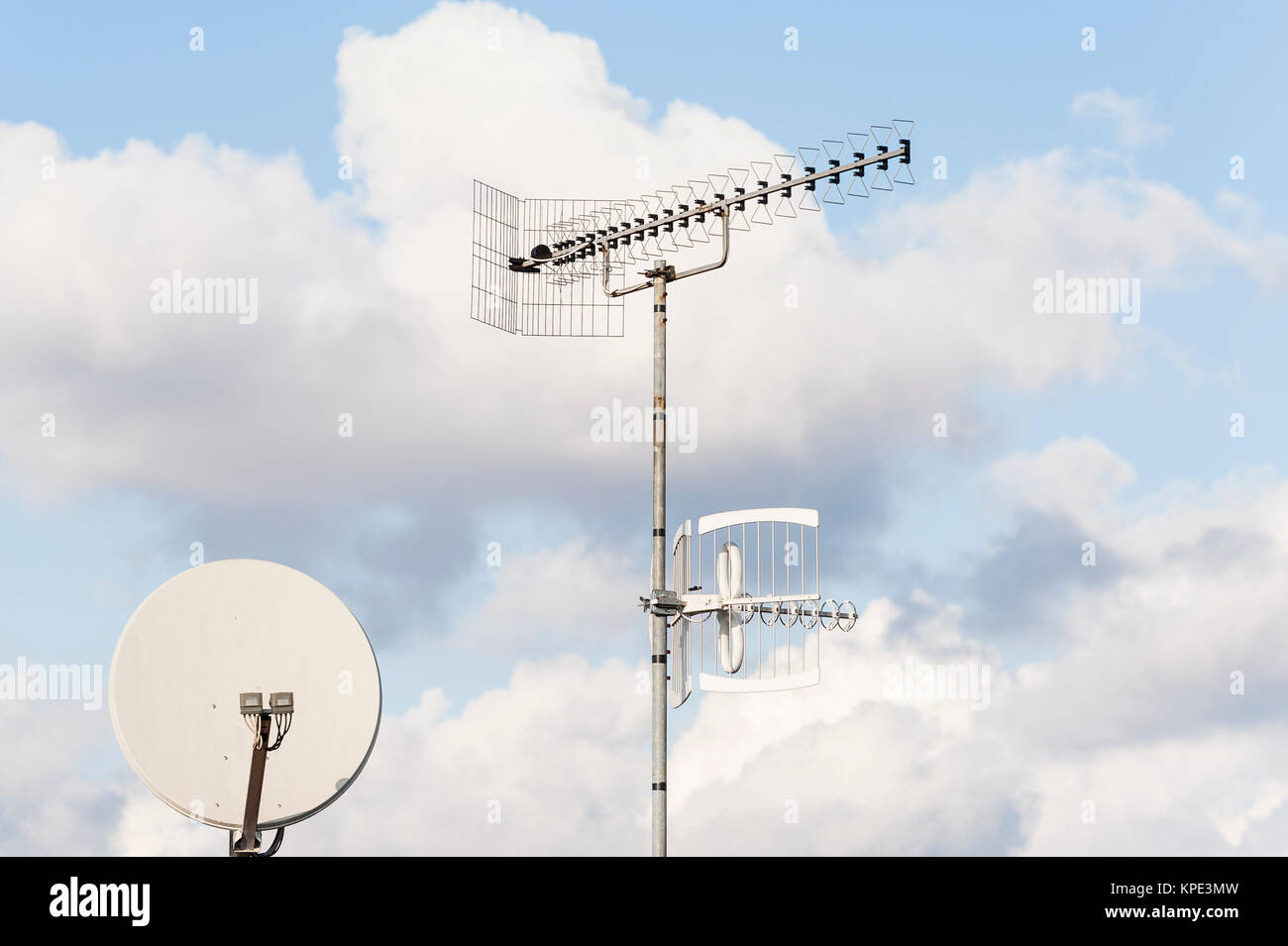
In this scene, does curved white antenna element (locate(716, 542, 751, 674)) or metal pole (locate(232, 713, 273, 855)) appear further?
curved white antenna element (locate(716, 542, 751, 674))

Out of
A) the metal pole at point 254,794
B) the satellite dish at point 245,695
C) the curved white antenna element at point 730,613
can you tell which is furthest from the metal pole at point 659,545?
the metal pole at point 254,794

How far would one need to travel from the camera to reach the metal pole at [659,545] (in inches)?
736

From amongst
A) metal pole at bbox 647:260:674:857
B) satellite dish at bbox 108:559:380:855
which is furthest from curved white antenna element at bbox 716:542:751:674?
satellite dish at bbox 108:559:380:855

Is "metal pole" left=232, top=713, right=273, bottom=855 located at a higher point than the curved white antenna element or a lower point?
lower

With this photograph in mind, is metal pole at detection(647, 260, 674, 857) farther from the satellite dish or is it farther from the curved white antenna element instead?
the satellite dish

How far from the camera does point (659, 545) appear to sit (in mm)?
19750

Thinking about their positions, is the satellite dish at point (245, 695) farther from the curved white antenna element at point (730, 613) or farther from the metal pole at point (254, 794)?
the curved white antenna element at point (730, 613)

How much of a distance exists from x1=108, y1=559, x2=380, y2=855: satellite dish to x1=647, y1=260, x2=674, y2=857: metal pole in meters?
5.11

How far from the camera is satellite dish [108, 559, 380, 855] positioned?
1388 centimetres

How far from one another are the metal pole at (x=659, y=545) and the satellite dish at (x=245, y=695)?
16.8ft
